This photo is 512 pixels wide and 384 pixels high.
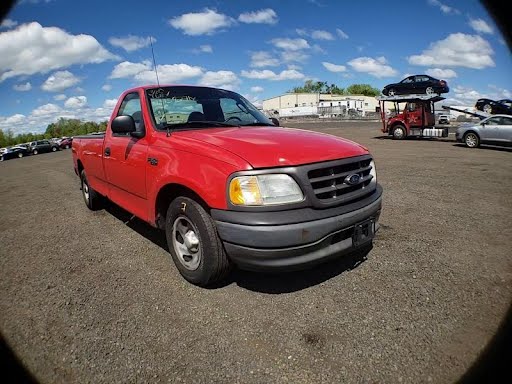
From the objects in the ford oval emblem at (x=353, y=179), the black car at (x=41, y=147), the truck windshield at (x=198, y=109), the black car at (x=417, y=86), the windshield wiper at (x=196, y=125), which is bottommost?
the ford oval emblem at (x=353, y=179)

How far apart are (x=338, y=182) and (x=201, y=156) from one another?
115cm

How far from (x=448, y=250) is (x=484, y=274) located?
0.57m

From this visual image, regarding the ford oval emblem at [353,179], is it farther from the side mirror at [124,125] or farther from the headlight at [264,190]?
the side mirror at [124,125]

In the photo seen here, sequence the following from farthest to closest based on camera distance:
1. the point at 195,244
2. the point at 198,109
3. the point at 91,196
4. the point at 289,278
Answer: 1. the point at 91,196
2. the point at 198,109
3. the point at 289,278
4. the point at 195,244

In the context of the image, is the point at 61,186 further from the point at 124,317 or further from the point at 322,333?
the point at 322,333

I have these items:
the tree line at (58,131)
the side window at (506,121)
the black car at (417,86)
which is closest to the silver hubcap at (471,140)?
the side window at (506,121)

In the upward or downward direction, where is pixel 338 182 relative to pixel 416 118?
downward

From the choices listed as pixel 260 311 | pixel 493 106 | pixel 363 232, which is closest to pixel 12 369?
pixel 260 311

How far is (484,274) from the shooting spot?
3018 millimetres

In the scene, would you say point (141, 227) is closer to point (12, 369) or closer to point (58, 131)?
point (12, 369)

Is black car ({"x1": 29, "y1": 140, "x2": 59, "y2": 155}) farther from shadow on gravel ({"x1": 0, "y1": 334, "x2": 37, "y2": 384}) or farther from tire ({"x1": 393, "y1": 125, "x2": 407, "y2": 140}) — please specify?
shadow on gravel ({"x1": 0, "y1": 334, "x2": 37, "y2": 384})

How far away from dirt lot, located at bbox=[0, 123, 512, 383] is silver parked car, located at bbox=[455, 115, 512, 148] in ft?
37.1

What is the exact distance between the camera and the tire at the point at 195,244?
104 inches

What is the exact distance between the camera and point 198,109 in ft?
12.7
